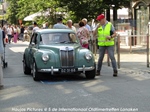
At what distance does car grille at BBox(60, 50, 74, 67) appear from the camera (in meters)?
11.4

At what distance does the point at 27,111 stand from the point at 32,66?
4.65 metres

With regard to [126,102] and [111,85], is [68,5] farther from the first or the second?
[126,102]

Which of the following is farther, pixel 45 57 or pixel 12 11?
pixel 12 11

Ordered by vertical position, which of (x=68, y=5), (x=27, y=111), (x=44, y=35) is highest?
(x=68, y=5)

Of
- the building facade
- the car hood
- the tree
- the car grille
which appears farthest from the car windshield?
the tree

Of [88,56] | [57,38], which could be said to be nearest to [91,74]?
[88,56]

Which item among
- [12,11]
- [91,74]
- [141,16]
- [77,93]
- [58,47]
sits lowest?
[77,93]

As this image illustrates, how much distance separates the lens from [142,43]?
2666cm

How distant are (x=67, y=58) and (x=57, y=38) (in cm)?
127

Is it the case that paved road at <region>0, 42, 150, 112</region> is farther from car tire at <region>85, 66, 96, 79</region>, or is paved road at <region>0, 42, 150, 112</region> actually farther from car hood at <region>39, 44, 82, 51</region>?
car hood at <region>39, 44, 82, 51</region>

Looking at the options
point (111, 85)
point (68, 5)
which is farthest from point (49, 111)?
point (68, 5)

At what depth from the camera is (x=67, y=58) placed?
1139 centimetres

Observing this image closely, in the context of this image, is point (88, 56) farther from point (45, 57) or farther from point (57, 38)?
point (57, 38)

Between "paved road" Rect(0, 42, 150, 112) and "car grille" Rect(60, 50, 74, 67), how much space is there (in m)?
0.48
